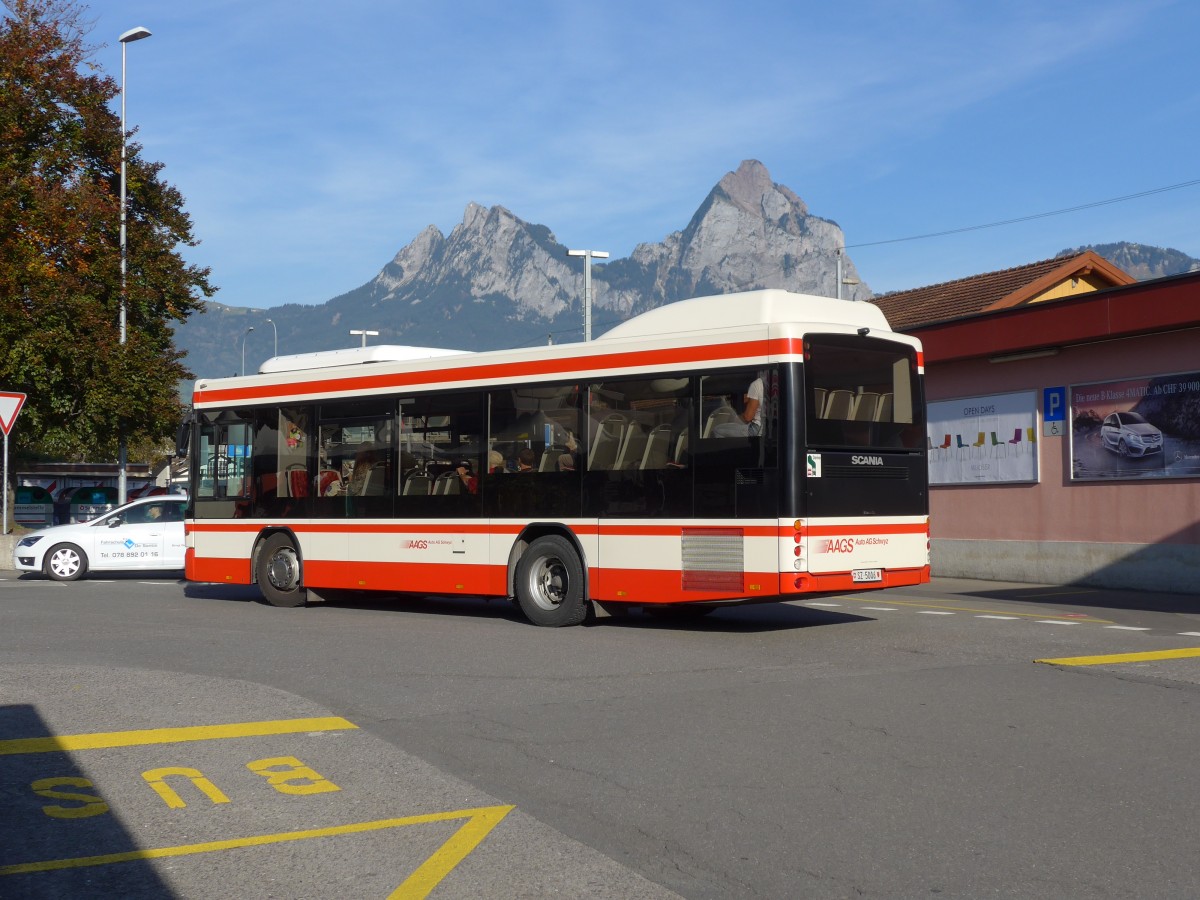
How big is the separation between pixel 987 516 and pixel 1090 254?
10.5 meters

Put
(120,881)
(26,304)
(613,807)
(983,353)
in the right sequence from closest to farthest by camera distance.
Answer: (120,881)
(613,807)
(983,353)
(26,304)

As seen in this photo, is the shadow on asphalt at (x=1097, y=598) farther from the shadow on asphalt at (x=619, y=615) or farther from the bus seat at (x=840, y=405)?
the bus seat at (x=840, y=405)

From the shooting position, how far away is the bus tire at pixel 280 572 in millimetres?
16766

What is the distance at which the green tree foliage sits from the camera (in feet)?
91.7

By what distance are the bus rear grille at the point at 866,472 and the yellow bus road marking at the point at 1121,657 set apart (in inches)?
105

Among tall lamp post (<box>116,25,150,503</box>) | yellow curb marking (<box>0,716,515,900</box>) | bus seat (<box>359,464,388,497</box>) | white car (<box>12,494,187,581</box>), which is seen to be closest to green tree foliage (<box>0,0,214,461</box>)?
tall lamp post (<box>116,25,150,503</box>)

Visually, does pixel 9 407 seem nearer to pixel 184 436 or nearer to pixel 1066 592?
pixel 184 436

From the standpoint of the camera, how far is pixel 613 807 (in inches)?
240

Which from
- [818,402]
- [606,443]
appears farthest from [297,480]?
[818,402]

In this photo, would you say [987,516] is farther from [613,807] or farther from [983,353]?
[613,807]

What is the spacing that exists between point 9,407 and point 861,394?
1816 cm

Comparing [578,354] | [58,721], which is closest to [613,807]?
[58,721]

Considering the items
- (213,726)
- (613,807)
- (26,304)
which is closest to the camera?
(613,807)

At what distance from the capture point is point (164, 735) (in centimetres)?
775
